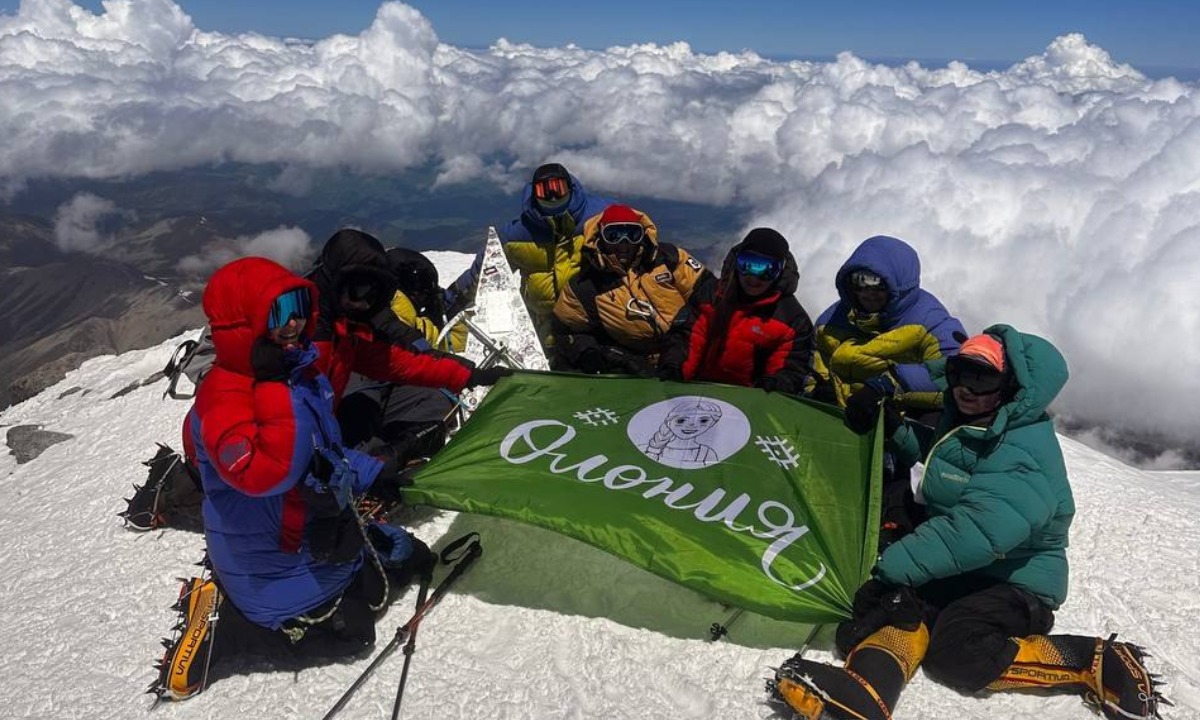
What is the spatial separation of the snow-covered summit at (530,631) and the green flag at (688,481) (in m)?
1.01

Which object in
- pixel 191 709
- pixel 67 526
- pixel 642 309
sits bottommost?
pixel 67 526

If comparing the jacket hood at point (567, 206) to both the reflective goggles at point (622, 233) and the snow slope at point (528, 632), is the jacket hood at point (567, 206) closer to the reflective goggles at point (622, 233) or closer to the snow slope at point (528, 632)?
the reflective goggles at point (622, 233)

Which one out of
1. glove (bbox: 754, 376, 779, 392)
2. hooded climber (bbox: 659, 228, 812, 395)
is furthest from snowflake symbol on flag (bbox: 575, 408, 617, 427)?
glove (bbox: 754, 376, 779, 392)

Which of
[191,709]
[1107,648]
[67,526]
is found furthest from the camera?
[67,526]

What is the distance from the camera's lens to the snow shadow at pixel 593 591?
5.27 meters

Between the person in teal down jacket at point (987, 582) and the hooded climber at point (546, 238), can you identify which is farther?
the hooded climber at point (546, 238)

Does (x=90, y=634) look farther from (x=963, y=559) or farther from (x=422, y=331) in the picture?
(x=963, y=559)

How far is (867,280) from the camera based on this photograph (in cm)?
612

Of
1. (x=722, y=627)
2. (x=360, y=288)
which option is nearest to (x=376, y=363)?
(x=360, y=288)

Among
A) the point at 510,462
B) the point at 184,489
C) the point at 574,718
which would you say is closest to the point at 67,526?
the point at 184,489

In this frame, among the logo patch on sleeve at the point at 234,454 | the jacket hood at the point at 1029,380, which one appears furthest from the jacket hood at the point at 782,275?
the logo patch on sleeve at the point at 234,454

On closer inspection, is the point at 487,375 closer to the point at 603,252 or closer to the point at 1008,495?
the point at 603,252

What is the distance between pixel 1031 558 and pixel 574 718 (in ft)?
11.0

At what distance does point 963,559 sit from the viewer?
427 centimetres
